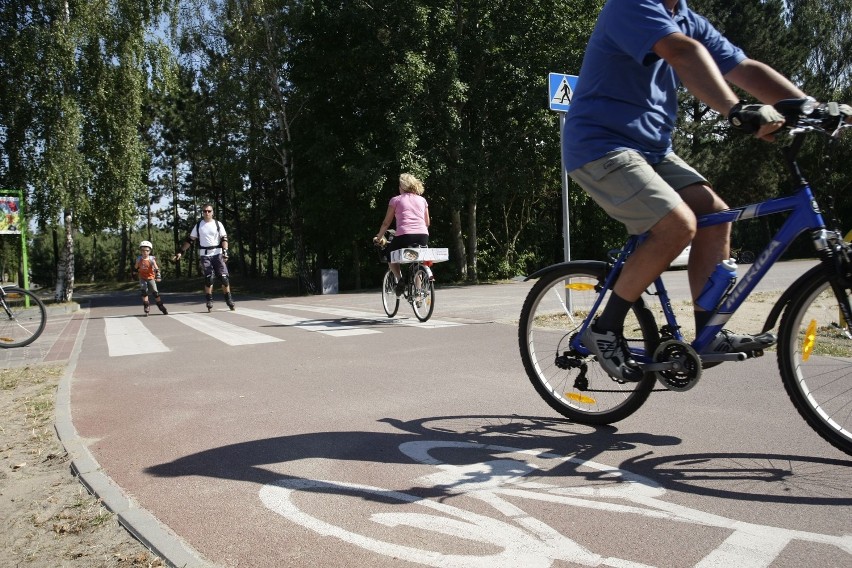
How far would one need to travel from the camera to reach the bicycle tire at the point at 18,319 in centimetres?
844

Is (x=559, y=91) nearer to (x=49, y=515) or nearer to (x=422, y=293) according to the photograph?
(x=422, y=293)

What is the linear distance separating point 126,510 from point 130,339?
6.96 meters

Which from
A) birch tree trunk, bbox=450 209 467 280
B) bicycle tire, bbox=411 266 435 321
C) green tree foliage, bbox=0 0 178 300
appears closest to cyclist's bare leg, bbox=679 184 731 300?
bicycle tire, bbox=411 266 435 321

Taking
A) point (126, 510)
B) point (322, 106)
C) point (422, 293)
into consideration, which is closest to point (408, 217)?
point (422, 293)

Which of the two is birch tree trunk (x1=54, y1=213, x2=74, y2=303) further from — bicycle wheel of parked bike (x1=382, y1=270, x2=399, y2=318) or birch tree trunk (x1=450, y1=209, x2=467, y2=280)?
bicycle wheel of parked bike (x1=382, y1=270, x2=399, y2=318)

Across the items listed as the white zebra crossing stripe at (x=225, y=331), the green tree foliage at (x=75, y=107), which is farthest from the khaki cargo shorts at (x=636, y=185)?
the green tree foliage at (x=75, y=107)

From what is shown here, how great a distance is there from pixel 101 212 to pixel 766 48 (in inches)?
1322

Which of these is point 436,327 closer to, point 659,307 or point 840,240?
point 659,307

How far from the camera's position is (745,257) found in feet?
11.5

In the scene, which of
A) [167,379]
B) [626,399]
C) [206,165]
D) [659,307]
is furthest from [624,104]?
[206,165]

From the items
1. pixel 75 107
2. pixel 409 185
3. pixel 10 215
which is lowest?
pixel 409 185

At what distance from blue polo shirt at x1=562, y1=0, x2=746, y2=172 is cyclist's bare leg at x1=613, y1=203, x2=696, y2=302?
39 centimetres

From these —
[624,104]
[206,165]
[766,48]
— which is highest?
[766,48]

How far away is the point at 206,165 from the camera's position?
1711 inches
